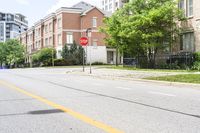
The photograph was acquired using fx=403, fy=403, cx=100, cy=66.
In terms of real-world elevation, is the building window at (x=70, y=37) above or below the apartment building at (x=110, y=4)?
below

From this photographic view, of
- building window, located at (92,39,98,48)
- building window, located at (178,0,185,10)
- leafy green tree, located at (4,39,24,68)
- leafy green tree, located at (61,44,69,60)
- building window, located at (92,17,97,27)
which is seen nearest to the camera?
→ building window, located at (178,0,185,10)

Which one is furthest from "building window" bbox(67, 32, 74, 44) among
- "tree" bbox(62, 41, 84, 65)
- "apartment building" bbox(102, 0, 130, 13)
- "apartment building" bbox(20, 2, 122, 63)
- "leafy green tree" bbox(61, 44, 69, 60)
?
"apartment building" bbox(102, 0, 130, 13)

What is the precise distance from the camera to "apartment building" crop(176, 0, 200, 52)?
34000 mm

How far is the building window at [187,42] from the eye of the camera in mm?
34875

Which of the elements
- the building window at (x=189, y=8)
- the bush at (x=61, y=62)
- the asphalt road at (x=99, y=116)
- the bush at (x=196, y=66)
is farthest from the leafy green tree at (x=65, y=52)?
the asphalt road at (x=99, y=116)

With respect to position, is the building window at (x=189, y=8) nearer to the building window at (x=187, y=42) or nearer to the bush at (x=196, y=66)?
the building window at (x=187, y=42)

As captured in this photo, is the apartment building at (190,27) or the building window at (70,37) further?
the building window at (70,37)

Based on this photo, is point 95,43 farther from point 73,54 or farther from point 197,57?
point 197,57

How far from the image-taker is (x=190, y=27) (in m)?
35.0

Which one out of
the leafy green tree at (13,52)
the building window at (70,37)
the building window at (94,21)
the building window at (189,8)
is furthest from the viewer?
the leafy green tree at (13,52)

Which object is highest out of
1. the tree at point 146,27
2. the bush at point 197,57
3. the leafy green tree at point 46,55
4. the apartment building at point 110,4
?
the apartment building at point 110,4

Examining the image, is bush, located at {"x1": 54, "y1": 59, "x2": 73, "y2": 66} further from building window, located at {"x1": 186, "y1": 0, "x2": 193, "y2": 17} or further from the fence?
building window, located at {"x1": 186, "y1": 0, "x2": 193, "y2": 17}

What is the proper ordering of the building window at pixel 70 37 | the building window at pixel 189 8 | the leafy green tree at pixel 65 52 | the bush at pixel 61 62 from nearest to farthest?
the building window at pixel 189 8
the bush at pixel 61 62
the leafy green tree at pixel 65 52
the building window at pixel 70 37

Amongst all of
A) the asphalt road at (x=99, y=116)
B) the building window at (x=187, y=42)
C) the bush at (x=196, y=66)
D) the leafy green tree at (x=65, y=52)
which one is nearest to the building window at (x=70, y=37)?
the leafy green tree at (x=65, y=52)
